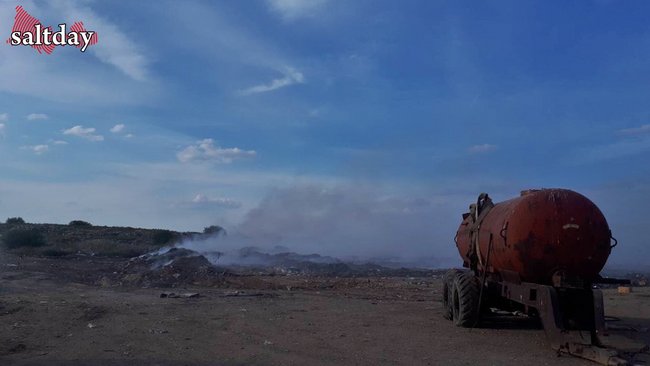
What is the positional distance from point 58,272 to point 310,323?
1933 centimetres

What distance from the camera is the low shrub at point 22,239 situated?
4791 centimetres

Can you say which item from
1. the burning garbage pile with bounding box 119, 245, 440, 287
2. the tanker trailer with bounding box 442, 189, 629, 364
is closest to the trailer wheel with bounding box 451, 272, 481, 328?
the tanker trailer with bounding box 442, 189, 629, 364

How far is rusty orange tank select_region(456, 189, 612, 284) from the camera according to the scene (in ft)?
35.9

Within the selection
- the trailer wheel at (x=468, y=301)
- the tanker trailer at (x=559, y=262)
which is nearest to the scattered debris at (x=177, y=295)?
the trailer wheel at (x=468, y=301)

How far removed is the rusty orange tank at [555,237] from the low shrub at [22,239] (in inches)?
1768

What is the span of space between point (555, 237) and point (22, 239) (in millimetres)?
47072

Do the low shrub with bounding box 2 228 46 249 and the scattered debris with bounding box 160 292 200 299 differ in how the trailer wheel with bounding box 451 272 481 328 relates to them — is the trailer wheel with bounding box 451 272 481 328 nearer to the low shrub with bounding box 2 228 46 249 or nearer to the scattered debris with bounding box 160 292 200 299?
the scattered debris with bounding box 160 292 200 299

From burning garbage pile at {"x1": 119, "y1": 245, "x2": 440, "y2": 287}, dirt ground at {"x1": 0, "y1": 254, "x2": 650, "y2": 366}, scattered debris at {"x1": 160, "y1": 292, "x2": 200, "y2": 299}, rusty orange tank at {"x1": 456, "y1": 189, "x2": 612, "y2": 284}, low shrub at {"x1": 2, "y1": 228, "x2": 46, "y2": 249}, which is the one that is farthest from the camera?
low shrub at {"x1": 2, "y1": 228, "x2": 46, "y2": 249}

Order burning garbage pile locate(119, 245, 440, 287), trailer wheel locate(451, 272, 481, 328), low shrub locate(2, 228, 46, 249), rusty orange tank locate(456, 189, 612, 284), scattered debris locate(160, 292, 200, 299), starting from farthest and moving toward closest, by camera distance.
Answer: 1. low shrub locate(2, 228, 46, 249)
2. burning garbage pile locate(119, 245, 440, 287)
3. scattered debris locate(160, 292, 200, 299)
4. trailer wheel locate(451, 272, 481, 328)
5. rusty orange tank locate(456, 189, 612, 284)

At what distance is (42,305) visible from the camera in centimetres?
1695

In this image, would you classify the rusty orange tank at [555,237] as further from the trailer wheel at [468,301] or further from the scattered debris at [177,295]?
the scattered debris at [177,295]

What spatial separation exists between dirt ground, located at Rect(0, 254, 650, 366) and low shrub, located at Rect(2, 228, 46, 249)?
27554 millimetres

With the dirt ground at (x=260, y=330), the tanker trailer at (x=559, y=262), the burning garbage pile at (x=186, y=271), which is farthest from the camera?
the burning garbage pile at (x=186, y=271)

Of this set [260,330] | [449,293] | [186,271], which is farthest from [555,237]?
[186,271]
